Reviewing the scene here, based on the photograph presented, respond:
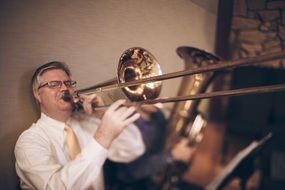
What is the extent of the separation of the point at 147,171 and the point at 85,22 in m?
1.59

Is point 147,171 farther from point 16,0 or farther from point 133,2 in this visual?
point 16,0

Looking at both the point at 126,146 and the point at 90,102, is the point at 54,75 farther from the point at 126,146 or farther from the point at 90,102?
the point at 126,146

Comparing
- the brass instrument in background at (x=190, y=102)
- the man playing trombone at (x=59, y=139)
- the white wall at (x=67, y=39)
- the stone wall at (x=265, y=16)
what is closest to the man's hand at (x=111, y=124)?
the man playing trombone at (x=59, y=139)

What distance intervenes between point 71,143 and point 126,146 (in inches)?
24.7

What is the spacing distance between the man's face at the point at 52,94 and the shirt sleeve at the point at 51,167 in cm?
16

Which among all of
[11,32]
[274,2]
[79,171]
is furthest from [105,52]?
[274,2]

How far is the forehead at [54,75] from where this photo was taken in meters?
1.41

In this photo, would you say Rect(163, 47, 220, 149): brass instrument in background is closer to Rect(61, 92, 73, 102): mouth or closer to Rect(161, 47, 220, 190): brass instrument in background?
Rect(161, 47, 220, 190): brass instrument in background

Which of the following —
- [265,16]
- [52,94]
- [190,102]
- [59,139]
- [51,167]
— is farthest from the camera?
[190,102]

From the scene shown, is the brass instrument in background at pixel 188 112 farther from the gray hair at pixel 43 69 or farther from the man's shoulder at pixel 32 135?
the man's shoulder at pixel 32 135

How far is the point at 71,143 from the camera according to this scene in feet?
5.33

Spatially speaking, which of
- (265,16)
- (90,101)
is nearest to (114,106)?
(90,101)

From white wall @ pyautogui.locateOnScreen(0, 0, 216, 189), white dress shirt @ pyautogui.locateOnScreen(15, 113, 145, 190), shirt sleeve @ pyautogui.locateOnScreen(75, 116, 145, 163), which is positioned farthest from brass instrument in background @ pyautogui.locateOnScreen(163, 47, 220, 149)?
white dress shirt @ pyautogui.locateOnScreen(15, 113, 145, 190)

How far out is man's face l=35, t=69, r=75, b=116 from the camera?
56.0 inches
